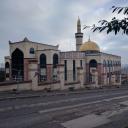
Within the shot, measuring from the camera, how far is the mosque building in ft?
134

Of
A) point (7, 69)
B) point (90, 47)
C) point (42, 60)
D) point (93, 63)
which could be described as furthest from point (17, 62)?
point (90, 47)

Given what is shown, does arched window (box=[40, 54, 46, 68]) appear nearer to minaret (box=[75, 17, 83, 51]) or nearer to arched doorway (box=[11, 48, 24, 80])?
arched doorway (box=[11, 48, 24, 80])

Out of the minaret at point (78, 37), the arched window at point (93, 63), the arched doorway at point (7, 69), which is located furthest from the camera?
the minaret at point (78, 37)

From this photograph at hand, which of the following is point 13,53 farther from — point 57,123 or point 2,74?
point 57,123

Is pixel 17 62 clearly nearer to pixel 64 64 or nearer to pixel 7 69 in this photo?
pixel 7 69

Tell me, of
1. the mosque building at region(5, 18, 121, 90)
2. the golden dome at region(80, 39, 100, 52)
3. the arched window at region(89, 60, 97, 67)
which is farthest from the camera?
→ the golden dome at region(80, 39, 100, 52)

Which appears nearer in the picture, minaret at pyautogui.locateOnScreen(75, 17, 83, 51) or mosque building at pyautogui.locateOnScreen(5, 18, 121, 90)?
mosque building at pyautogui.locateOnScreen(5, 18, 121, 90)

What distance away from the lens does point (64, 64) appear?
46.3 metres

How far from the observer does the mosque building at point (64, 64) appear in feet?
134

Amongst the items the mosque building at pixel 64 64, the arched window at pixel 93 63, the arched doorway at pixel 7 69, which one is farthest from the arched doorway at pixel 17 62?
the arched window at pixel 93 63

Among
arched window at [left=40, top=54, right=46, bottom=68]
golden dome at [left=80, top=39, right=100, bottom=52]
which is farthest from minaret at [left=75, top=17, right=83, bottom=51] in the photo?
arched window at [left=40, top=54, right=46, bottom=68]

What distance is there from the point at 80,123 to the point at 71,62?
46376mm

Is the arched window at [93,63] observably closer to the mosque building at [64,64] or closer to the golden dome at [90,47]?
the mosque building at [64,64]

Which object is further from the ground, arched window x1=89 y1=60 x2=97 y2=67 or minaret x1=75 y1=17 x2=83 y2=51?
minaret x1=75 y1=17 x2=83 y2=51
